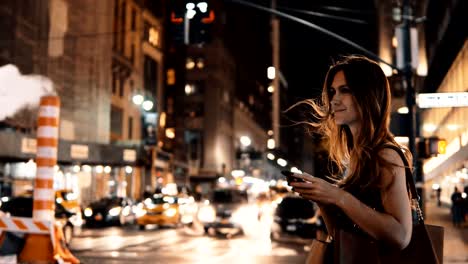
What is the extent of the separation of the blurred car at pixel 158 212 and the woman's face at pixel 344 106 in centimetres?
2829

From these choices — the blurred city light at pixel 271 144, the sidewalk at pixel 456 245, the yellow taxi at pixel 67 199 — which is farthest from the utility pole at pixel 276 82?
A: the yellow taxi at pixel 67 199

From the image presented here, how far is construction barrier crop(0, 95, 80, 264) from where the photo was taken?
1212cm

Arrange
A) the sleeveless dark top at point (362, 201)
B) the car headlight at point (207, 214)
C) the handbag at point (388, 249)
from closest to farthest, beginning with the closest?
the handbag at point (388, 249), the sleeveless dark top at point (362, 201), the car headlight at point (207, 214)

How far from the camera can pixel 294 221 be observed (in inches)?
1006

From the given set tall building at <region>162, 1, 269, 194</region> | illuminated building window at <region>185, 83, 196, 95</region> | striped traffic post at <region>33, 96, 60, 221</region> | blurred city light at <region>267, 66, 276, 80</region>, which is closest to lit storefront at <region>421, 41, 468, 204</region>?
striped traffic post at <region>33, 96, 60, 221</region>

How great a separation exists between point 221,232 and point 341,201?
24566mm

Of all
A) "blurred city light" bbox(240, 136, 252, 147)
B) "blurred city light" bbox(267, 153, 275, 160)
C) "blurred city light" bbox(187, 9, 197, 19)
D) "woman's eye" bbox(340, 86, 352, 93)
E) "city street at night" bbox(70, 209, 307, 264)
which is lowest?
"city street at night" bbox(70, 209, 307, 264)

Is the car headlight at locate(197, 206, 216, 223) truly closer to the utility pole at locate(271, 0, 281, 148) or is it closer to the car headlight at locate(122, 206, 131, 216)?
the car headlight at locate(122, 206, 131, 216)

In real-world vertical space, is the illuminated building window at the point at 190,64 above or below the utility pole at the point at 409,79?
above

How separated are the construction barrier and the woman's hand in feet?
34.6

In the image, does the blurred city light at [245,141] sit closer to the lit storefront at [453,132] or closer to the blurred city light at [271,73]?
the blurred city light at [271,73]

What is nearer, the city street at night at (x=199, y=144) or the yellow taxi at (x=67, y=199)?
the city street at night at (x=199, y=144)

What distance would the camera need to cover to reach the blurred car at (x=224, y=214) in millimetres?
26542

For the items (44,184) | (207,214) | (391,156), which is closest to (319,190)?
(391,156)
